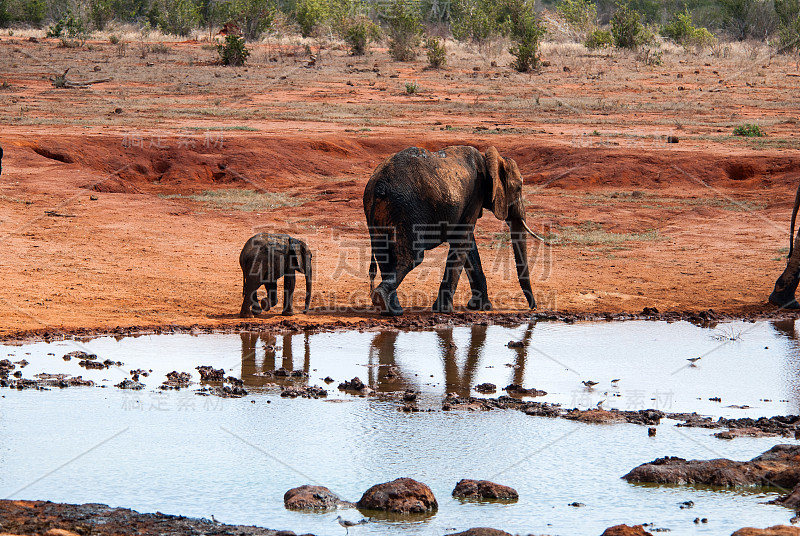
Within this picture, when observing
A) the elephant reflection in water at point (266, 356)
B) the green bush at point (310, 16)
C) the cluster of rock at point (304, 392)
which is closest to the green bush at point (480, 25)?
the green bush at point (310, 16)

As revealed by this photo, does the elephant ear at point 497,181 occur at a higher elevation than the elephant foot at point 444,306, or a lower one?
higher

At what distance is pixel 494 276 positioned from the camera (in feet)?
43.2

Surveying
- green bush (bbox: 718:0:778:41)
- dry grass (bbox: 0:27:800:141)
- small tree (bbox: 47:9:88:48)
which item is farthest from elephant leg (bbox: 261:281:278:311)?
green bush (bbox: 718:0:778:41)

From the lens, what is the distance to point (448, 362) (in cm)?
875

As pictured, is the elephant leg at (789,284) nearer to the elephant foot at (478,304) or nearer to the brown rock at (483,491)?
the elephant foot at (478,304)

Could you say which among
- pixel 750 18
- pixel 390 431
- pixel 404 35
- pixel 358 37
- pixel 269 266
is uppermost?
pixel 750 18

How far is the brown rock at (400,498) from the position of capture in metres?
5.28

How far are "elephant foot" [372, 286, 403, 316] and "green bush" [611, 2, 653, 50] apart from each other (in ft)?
102

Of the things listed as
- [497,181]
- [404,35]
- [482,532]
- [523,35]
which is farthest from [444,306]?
[523,35]

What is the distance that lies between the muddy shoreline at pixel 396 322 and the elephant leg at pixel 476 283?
300 millimetres

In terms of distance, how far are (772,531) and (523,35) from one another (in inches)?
1342

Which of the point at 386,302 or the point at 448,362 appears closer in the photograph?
the point at 448,362

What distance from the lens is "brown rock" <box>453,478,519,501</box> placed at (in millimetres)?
5535

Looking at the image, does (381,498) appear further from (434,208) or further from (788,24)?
(788,24)
